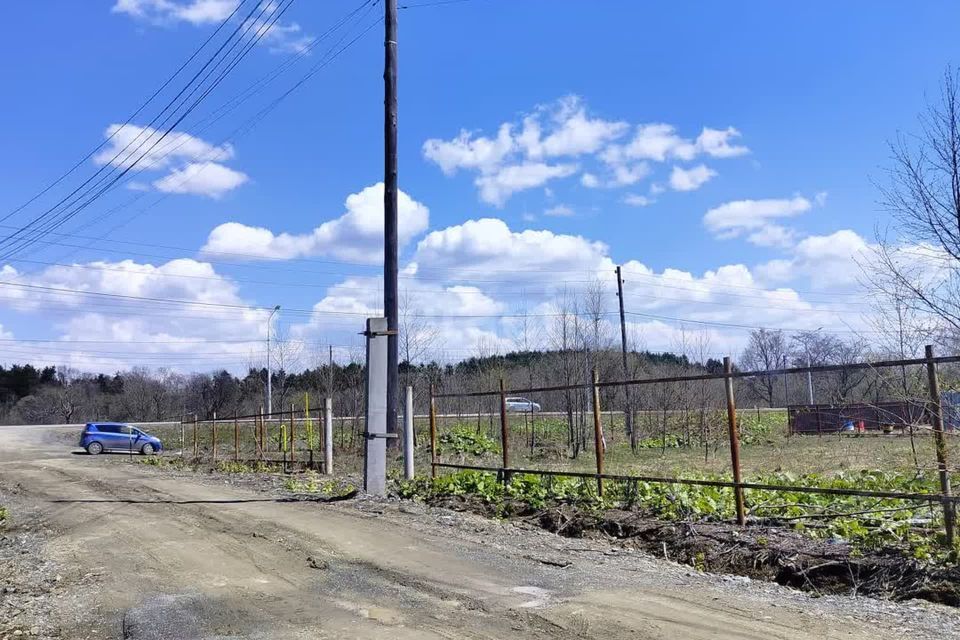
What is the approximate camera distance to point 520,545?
870 cm

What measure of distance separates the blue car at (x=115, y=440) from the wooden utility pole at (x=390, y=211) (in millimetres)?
23175

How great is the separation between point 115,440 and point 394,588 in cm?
3316

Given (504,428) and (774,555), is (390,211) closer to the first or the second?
(504,428)

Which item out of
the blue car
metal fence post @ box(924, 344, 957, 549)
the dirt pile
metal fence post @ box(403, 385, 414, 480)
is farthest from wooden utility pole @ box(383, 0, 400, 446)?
the blue car

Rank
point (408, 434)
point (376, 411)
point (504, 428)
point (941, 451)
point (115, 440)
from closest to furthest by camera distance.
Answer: point (941, 451), point (504, 428), point (376, 411), point (408, 434), point (115, 440)

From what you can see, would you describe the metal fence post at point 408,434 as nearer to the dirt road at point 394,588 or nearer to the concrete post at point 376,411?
the concrete post at point 376,411

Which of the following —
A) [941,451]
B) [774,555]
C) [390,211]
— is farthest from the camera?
[390,211]

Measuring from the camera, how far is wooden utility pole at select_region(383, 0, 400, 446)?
16734 mm

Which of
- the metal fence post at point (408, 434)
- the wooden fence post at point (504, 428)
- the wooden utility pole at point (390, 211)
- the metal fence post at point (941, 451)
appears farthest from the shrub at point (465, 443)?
the metal fence post at point (941, 451)

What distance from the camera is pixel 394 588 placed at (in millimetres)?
6691

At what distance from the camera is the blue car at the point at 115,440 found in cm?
3503

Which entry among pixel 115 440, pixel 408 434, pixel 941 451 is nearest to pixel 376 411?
pixel 408 434

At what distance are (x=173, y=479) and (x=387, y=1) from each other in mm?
12613

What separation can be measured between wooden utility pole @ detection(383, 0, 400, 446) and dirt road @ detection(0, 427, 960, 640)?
5.78 metres
